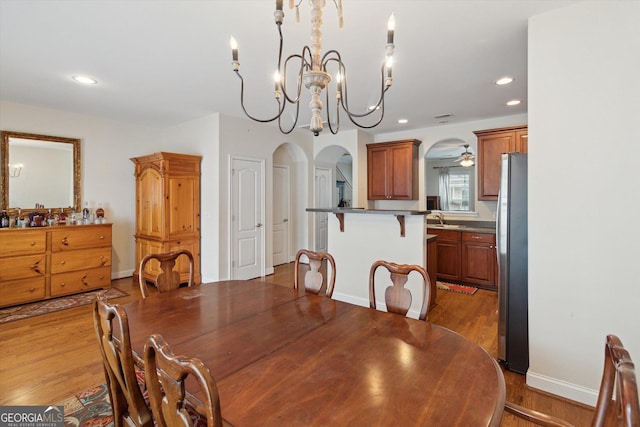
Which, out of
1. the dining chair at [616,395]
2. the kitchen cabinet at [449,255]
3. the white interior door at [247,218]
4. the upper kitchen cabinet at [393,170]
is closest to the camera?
the dining chair at [616,395]

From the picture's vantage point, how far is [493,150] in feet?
14.8

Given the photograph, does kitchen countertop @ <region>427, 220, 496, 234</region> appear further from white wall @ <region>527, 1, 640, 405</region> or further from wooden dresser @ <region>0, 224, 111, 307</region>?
wooden dresser @ <region>0, 224, 111, 307</region>

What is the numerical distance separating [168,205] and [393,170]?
379 centimetres

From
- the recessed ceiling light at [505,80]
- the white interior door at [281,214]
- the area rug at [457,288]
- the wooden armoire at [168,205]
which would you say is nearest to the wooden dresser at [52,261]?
the wooden armoire at [168,205]

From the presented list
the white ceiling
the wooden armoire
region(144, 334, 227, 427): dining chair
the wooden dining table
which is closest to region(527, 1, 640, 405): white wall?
the white ceiling

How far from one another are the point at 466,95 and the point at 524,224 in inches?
84.8

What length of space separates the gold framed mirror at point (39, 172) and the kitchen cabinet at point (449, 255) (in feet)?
18.6

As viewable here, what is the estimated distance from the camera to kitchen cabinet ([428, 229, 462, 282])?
4.77 meters

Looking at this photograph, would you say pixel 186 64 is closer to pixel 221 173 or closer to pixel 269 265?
pixel 221 173

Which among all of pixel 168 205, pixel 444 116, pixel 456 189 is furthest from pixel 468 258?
pixel 168 205

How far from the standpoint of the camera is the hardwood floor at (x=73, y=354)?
2.04 metres

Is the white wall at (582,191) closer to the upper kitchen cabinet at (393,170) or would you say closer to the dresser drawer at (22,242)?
the upper kitchen cabinet at (393,170)

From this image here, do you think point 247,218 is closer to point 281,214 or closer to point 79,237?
point 281,214

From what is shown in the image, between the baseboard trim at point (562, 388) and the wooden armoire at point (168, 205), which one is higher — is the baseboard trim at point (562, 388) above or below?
below
